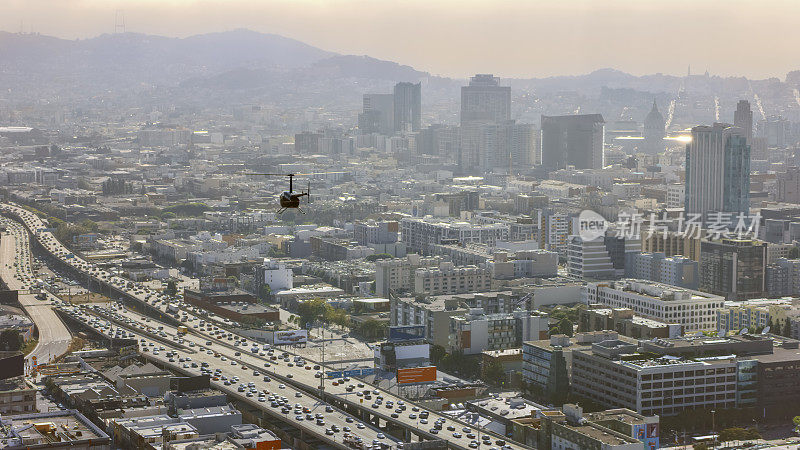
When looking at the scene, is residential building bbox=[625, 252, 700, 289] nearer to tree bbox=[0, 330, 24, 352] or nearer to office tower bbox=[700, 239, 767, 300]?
office tower bbox=[700, 239, 767, 300]

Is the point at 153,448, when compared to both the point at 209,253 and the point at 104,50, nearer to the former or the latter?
the point at 209,253

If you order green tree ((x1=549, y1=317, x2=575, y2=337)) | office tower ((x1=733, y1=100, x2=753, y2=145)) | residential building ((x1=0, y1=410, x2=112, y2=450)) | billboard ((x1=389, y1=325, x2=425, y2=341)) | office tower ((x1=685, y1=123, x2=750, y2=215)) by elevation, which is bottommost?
green tree ((x1=549, y1=317, x2=575, y2=337))

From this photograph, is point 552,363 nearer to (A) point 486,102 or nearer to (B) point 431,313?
(B) point 431,313

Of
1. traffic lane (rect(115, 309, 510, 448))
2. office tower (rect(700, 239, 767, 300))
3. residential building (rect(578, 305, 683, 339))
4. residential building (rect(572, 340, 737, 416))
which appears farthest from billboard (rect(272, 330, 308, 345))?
office tower (rect(700, 239, 767, 300))

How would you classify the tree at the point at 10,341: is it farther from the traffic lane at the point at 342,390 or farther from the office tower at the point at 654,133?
the office tower at the point at 654,133

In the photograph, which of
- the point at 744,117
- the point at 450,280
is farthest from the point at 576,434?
the point at 744,117

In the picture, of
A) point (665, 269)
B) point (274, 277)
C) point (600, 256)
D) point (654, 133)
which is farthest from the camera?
point (654, 133)
